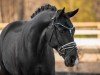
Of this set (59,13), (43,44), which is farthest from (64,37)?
(43,44)

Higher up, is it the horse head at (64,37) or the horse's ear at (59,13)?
the horse's ear at (59,13)

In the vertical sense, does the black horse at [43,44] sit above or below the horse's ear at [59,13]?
below

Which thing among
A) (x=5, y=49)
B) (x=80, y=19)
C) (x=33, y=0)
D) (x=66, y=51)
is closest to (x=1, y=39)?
(x=5, y=49)

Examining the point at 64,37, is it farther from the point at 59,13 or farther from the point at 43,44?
the point at 43,44

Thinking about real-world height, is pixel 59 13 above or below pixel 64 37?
above

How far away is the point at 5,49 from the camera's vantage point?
8836 millimetres

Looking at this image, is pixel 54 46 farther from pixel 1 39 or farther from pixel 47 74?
pixel 1 39

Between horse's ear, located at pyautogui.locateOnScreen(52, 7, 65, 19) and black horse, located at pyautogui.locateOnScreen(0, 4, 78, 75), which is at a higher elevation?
horse's ear, located at pyautogui.locateOnScreen(52, 7, 65, 19)

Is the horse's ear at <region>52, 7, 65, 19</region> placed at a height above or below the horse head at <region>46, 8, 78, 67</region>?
above

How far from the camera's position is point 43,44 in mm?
7746

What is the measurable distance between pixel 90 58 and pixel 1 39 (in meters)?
2.12

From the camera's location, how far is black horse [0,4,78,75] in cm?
717

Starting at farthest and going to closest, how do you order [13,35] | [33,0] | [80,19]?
[33,0], [80,19], [13,35]

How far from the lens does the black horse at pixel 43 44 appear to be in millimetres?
7172
